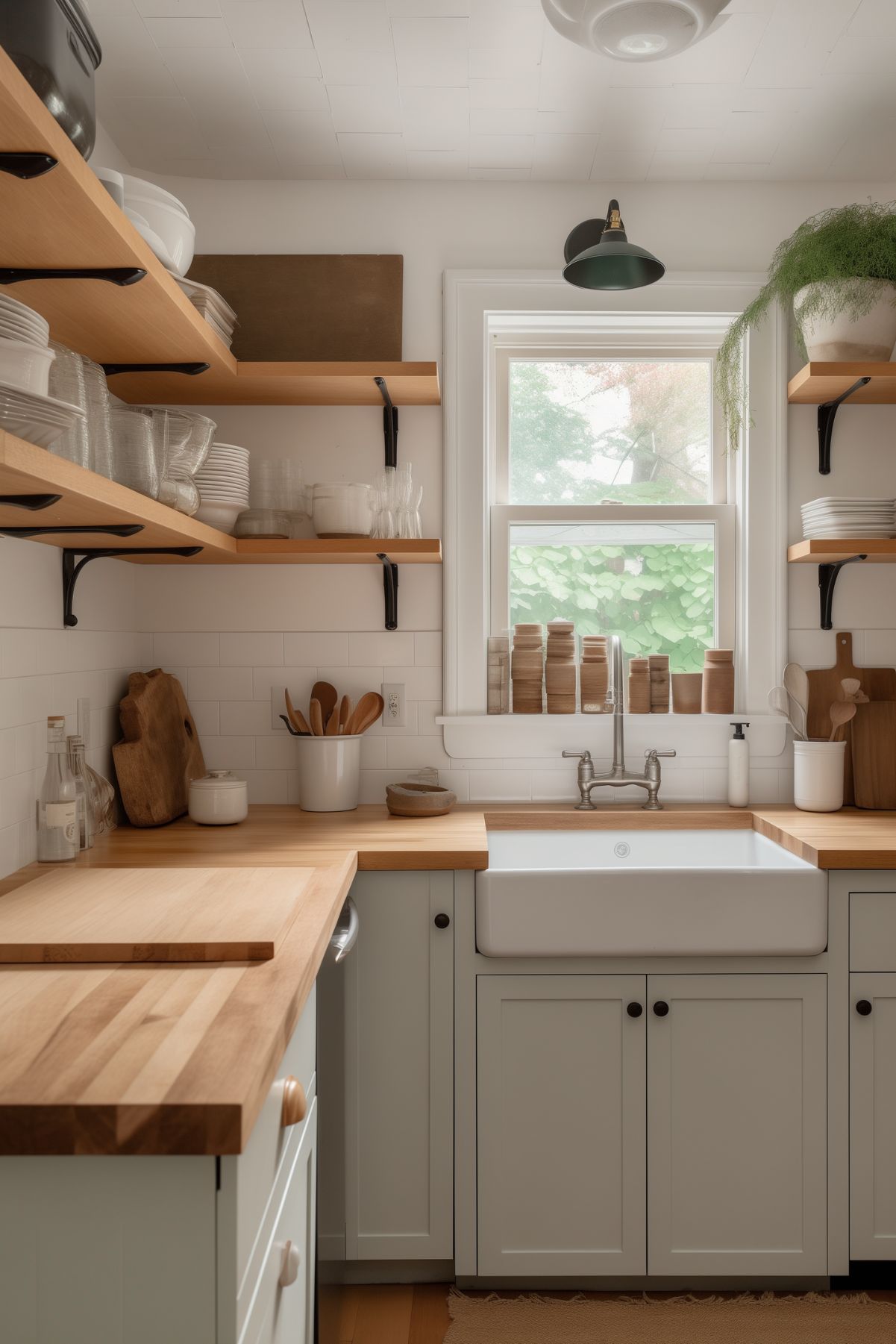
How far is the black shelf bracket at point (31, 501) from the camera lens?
4.65 feet

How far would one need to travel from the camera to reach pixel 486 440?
2.66 m

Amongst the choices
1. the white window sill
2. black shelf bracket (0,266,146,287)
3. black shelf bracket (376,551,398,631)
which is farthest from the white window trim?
black shelf bracket (0,266,146,287)

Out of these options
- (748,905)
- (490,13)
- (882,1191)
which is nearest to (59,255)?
(490,13)

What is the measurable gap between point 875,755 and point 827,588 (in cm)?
47

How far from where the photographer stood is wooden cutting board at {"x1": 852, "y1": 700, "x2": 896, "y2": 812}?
98.7 inches

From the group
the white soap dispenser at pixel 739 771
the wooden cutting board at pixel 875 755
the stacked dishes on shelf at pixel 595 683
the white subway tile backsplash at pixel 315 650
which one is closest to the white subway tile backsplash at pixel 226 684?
the white subway tile backsplash at pixel 315 650

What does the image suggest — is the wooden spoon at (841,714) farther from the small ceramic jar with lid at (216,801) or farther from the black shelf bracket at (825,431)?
the small ceramic jar with lid at (216,801)

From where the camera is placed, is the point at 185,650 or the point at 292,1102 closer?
the point at 292,1102

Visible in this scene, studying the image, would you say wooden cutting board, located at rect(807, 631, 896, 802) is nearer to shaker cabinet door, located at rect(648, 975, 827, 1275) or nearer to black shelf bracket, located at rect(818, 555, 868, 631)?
black shelf bracket, located at rect(818, 555, 868, 631)

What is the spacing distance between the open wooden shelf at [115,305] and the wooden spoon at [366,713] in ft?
2.59

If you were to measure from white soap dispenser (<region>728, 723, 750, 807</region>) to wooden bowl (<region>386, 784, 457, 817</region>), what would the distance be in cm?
75

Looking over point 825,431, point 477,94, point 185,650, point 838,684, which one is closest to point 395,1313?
point 185,650

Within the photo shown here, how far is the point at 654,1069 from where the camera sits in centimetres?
201

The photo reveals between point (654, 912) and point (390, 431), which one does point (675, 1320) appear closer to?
point (654, 912)
